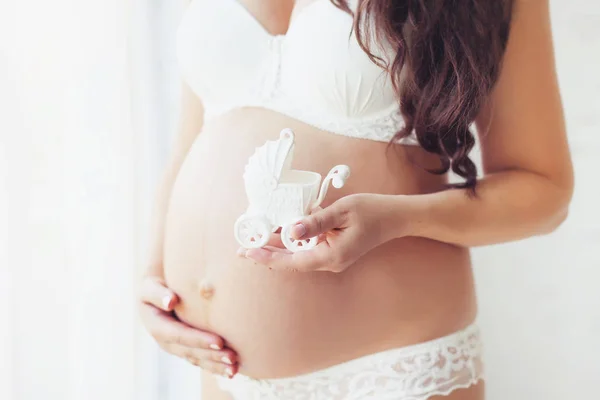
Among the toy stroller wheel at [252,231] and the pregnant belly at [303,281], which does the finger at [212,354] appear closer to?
the pregnant belly at [303,281]

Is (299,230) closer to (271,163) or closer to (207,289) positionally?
(271,163)

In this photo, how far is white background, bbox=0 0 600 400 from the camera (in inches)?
38.8

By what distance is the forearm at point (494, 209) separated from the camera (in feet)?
2.70

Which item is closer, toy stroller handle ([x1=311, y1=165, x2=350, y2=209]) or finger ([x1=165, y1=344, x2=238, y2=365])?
toy stroller handle ([x1=311, y1=165, x2=350, y2=209])

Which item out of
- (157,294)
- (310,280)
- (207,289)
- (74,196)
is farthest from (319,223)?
(74,196)

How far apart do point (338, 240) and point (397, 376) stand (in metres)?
0.22

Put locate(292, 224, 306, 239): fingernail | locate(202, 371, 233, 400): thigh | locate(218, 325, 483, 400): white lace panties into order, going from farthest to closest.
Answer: locate(202, 371, 233, 400): thigh < locate(218, 325, 483, 400): white lace panties < locate(292, 224, 306, 239): fingernail

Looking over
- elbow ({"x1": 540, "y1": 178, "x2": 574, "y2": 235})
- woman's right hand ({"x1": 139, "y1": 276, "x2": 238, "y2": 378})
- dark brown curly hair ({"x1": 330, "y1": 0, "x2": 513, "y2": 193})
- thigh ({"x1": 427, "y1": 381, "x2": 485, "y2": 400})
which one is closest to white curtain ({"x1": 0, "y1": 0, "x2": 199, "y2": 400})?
woman's right hand ({"x1": 139, "y1": 276, "x2": 238, "y2": 378})

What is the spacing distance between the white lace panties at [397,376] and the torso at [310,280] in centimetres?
1

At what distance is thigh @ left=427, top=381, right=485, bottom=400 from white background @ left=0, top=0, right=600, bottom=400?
62 centimetres

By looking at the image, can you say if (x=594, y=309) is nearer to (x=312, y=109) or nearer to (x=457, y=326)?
(x=457, y=326)

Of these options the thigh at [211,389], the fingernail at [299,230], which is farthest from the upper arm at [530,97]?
the thigh at [211,389]

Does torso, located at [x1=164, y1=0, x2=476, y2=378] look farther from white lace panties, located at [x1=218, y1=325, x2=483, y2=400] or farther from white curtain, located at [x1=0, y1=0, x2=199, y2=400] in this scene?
white curtain, located at [x1=0, y1=0, x2=199, y2=400]

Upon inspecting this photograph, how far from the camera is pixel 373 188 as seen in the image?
842mm
